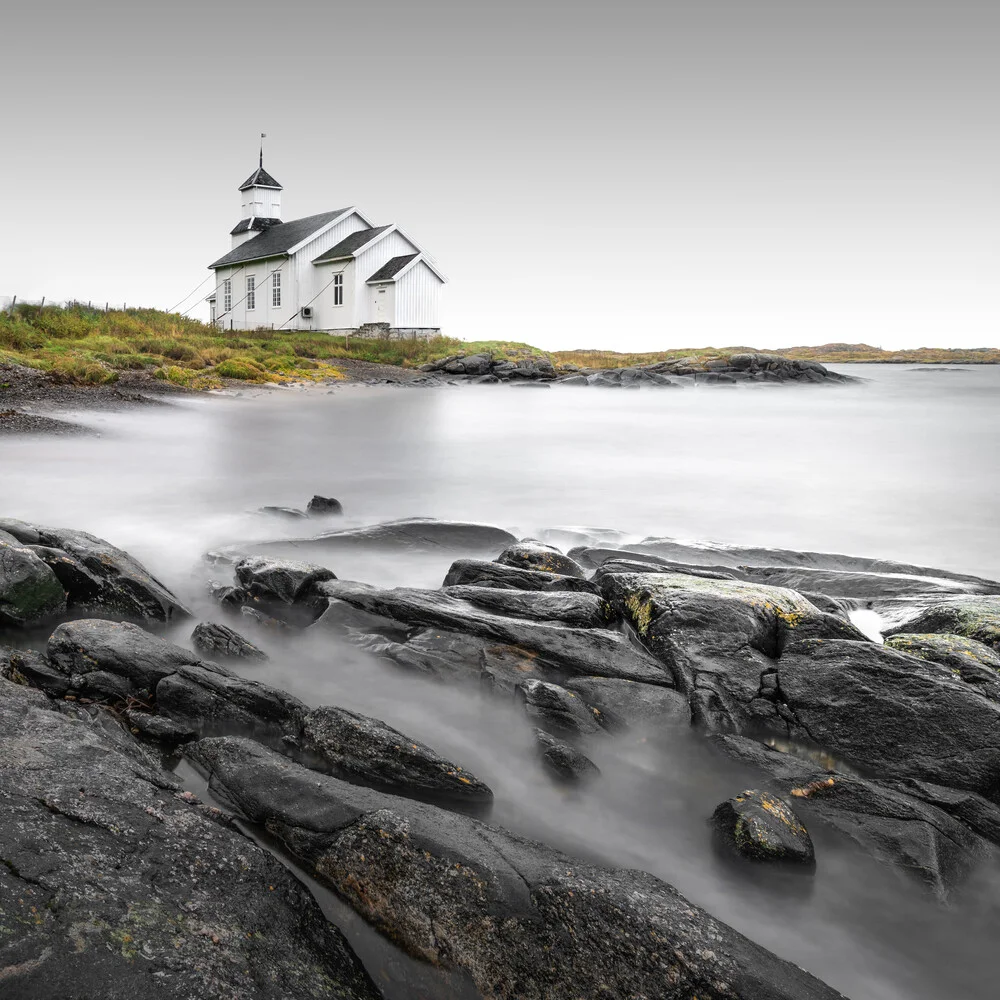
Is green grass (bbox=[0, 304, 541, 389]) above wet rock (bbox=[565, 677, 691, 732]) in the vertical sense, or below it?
above

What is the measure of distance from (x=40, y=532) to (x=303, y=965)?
424 cm

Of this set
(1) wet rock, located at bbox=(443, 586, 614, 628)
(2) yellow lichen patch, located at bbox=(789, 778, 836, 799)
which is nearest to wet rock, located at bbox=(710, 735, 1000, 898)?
(2) yellow lichen patch, located at bbox=(789, 778, 836, 799)

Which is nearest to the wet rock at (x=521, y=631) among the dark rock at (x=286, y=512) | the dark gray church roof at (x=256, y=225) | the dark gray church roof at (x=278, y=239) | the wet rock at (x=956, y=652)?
the wet rock at (x=956, y=652)

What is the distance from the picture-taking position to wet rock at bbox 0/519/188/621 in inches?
178

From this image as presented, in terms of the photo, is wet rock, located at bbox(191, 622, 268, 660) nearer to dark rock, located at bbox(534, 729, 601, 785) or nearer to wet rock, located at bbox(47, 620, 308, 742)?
wet rock, located at bbox(47, 620, 308, 742)

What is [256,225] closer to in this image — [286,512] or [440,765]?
[286,512]

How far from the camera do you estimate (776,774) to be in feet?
10.7

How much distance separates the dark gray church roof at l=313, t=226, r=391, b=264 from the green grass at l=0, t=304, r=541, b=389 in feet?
14.8

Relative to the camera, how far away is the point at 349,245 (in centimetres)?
3822

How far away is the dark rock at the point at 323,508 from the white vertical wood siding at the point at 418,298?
31.0 m

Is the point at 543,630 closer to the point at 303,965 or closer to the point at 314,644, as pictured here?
the point at 314,644

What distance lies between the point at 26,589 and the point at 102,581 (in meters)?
0.47

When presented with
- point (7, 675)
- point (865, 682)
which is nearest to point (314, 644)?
point (7, 675)

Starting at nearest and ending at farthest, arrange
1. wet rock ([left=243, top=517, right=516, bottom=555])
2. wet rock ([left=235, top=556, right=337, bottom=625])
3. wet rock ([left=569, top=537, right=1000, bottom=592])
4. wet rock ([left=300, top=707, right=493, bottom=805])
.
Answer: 1. wet rock ([left=300, top=707, right=493, bottom=805])
2. wet rock ([left=235, top=556, right=337, bottom=625])
3. wet rock ([left=569, top=537, right=1000, bottom=592])
4. wet rock ([left=243, top=517, right=516, bottom=555])
